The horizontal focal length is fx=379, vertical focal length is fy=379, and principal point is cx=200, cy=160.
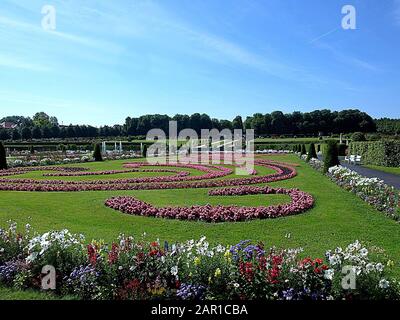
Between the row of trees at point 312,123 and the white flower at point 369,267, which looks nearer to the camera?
the white flower at point 369,267

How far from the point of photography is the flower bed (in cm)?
452

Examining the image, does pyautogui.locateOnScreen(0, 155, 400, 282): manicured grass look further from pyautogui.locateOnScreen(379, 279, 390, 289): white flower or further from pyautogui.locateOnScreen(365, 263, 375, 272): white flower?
pyautogui.locateOnScreen(379, 279, 390, 289): white flower

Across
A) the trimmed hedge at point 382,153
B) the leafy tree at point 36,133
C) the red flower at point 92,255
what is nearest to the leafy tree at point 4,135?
the leafy tree at point 36,133

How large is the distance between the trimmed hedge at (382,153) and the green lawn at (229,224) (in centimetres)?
1303

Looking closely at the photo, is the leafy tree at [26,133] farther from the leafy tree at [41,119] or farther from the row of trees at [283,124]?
the leafy tree at [41,119]

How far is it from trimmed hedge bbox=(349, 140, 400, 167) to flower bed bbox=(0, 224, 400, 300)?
20.4 metres

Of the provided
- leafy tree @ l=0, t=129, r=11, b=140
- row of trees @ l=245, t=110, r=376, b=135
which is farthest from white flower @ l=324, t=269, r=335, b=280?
row of trees @ l=245, t=110, r=376, b=135

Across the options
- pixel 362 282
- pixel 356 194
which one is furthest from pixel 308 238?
pixel 356 194

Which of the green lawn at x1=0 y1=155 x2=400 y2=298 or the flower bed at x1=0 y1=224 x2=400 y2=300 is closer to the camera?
the flower bed at x1=0 y1=224 x2=400 y2=300

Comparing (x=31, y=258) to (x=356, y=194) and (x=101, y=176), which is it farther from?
(x=101, y=176)

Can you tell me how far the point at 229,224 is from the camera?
327 inches

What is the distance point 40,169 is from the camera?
22.9 metres

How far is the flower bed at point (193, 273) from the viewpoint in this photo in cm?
452
